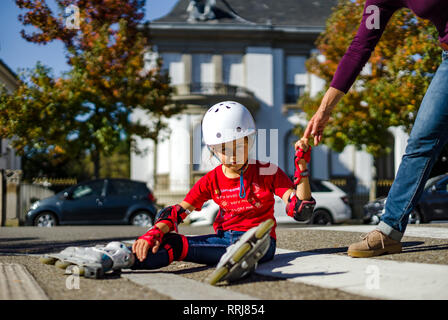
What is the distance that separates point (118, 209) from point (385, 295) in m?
12.6

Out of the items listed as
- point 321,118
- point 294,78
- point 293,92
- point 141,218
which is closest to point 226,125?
point 321,118

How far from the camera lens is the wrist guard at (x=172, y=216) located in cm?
377

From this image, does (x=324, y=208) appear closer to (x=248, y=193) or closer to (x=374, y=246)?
(x=374, y=246)

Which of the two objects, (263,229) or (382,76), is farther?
(382,76)

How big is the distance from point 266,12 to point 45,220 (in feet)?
67.1

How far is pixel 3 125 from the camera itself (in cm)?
1803

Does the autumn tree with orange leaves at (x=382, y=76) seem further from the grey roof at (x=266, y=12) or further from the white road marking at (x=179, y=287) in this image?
the white road marking at (x=179, y=287)

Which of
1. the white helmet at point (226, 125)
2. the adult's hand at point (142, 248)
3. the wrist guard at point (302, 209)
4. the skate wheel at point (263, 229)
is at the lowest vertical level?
the adult's hand at point (142, 248)

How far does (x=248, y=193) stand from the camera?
3830mm

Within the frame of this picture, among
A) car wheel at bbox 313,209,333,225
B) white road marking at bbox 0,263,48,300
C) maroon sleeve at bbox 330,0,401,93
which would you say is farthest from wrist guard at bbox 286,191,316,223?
car wheel at bbox 313,209,333,225

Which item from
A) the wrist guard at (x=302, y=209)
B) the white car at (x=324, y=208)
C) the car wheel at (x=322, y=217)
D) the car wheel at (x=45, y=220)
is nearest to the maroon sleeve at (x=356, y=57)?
the wrist guard at (x=302, y=209)

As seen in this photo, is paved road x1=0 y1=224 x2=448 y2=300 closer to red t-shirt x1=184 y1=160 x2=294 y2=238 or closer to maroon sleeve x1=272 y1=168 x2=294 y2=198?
red t-shirt x1=184 y1=160 x2=294 y2=238

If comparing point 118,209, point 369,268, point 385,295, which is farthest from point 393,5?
point 118,209

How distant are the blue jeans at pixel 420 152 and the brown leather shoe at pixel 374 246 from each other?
0.05m
